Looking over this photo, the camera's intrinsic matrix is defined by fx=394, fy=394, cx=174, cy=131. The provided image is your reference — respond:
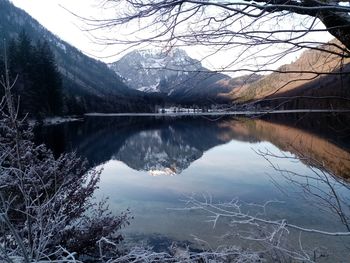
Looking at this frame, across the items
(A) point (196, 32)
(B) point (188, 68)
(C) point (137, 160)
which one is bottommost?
(C) point (137, 160)

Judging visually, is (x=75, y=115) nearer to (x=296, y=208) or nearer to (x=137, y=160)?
(x=137, y=160)

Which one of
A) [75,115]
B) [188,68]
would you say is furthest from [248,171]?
[75,115]

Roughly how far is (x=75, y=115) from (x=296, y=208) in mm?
76701

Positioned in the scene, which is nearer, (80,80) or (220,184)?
(220,184)

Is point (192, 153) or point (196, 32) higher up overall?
point (196, 32)

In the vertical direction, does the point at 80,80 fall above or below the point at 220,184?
above

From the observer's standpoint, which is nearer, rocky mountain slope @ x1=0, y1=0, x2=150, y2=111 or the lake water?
the lake water

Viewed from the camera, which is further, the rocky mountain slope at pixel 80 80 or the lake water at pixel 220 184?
the rocky mountain slope at pixel 80 80

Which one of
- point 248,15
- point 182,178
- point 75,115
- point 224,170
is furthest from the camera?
point 75,115

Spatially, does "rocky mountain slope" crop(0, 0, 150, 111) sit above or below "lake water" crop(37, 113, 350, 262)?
above

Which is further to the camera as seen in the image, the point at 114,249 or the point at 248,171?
the point at 248,171

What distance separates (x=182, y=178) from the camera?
20.5 metres

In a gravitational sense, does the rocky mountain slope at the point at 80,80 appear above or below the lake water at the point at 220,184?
above

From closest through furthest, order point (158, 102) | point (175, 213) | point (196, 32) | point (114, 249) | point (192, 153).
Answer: point (196, 32)
point (114, 249)
point (175, 213)
point (192, 153)
point (158, 102)
